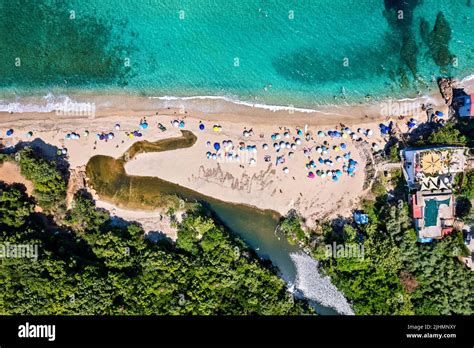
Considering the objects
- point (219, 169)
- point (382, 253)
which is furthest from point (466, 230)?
point (219, 169)

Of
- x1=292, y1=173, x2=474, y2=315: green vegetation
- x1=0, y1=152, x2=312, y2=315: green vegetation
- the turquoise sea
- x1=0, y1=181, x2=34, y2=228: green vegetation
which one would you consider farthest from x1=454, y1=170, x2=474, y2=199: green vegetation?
x1=0, y1=181, x2=34, y2=228: green vegetation

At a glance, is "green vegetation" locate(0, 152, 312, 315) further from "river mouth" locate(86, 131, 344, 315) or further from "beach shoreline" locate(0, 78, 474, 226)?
"beach shoreline" locate(0, 78, 474, 226)

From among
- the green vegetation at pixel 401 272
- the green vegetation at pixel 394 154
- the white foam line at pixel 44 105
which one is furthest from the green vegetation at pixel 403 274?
the white foam line at pixel 44 105

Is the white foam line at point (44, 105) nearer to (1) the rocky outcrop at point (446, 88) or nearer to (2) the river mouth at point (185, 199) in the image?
(2) the river mouth at point (185, 199)

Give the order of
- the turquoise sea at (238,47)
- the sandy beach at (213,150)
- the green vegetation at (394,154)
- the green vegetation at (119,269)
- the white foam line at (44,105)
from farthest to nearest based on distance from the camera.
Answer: the turquoise sea at (238,47), the white foam line at (44,105), the sandy beach at (213,150), the green vegetation at (394,154), the green vegetation at (119,269)

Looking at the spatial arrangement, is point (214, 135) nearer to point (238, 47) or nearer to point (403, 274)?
point (238, 47)

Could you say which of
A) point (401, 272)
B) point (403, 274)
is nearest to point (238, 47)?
point (401, 272)
